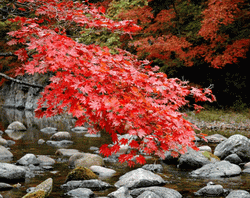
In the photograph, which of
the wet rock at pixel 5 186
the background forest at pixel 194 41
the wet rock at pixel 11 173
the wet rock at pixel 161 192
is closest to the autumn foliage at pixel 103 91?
the wet rock at pixel 161 192

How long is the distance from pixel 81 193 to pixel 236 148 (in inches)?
203

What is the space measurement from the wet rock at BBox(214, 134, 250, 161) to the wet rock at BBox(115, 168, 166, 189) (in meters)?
3.12

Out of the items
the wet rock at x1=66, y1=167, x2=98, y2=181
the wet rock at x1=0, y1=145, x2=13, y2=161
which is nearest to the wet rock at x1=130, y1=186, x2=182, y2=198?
the wet rock at x1=66, y1=167, x2=98, y2=181

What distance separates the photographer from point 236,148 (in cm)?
797

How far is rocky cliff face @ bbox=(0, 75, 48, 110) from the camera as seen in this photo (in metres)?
24.8

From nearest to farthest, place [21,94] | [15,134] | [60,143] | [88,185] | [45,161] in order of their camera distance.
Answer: [88,185] < [45,161] < [60,143] < [15,134] < [21,94]

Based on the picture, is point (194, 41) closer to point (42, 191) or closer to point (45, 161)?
point (45, 161)

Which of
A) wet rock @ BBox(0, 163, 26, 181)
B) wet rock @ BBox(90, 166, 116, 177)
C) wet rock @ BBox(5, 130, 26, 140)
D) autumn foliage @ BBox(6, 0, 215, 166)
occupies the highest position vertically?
autumn foliage @ BBox(6, 0, 215, 166)

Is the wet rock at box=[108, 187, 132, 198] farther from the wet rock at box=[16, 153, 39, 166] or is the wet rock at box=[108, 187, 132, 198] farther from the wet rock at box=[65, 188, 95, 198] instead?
the wet rock at box=[16, 153, 39, 166]

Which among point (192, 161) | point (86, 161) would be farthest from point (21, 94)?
point (192, 161)

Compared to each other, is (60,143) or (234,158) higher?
(234,158)

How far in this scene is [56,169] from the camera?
6734mm

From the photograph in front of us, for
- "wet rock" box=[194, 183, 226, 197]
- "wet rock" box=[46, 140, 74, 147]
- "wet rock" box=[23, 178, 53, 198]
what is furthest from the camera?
"wet rock" box=[46, 140, 74, 147]

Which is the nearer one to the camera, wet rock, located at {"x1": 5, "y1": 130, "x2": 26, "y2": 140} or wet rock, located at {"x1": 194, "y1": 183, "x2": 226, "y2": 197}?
wet rock, located at {"x1": 194, "y1": 183, "x2": 226, "y2": 197}
